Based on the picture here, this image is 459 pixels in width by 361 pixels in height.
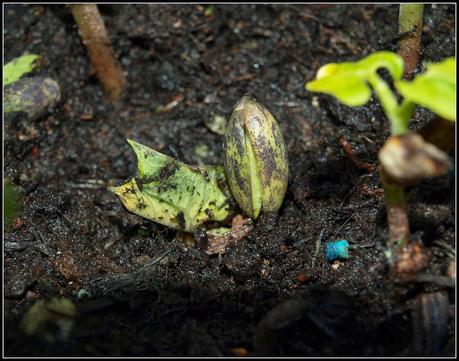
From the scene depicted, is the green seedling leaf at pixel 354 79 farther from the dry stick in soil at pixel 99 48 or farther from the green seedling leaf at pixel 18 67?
the green seedling leaf at pixel 18 67

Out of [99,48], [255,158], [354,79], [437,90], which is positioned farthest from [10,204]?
[437,90]

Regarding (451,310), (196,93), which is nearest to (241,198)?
(451,310)

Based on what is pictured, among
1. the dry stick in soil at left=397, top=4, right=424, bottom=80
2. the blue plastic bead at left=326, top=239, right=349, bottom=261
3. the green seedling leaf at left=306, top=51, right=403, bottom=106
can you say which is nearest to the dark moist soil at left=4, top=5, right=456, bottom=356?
the blue plastic bead at left=326, top=239, right=349, bottom=261

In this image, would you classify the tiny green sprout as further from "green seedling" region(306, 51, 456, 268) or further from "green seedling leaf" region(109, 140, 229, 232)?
"green seedling" region(306, 51, 456, 268)

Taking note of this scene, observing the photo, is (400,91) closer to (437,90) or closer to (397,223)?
(437,90)

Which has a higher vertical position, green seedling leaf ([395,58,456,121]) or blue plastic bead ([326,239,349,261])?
green seedling leaf ([395,58,456,121])
